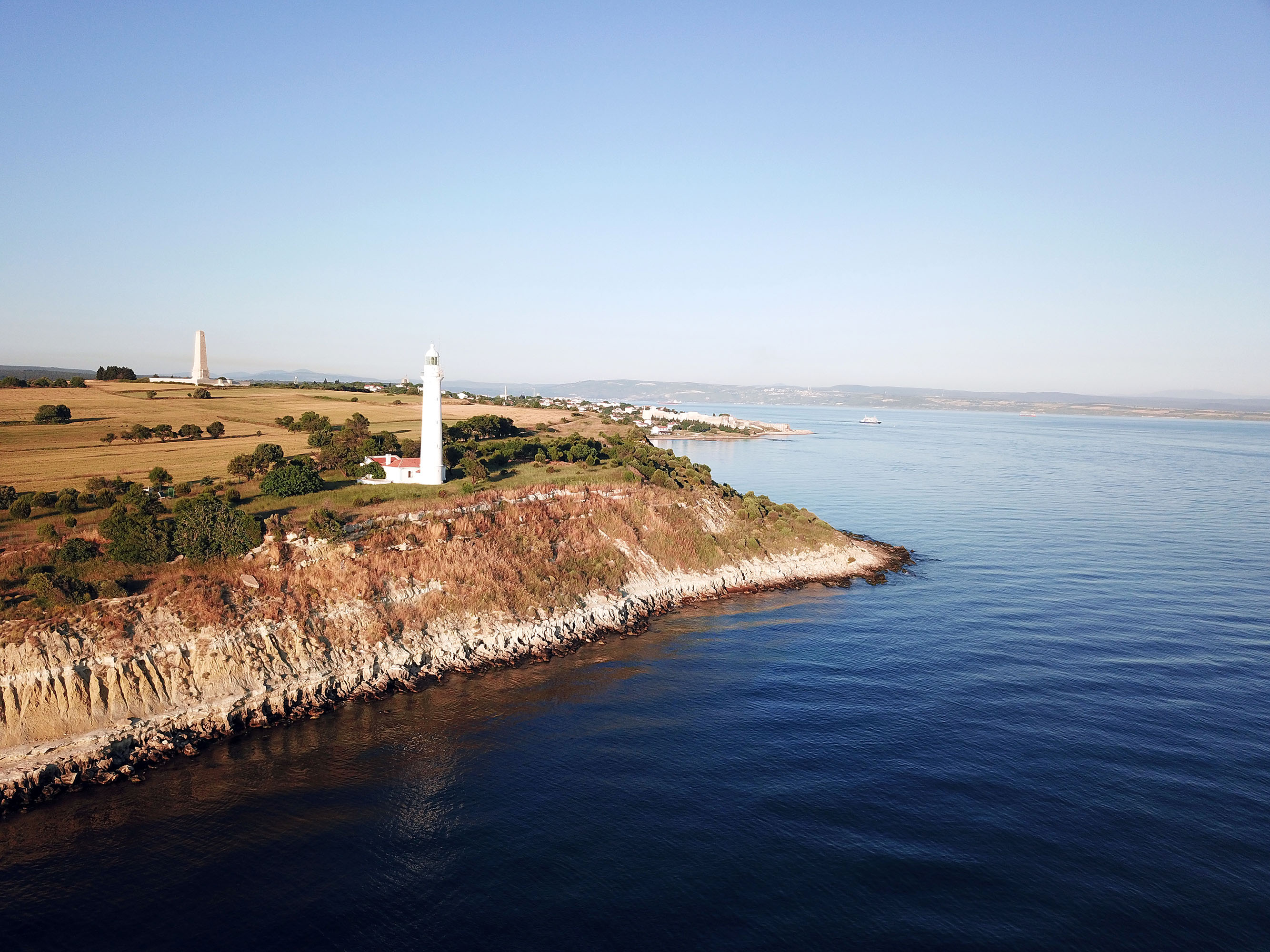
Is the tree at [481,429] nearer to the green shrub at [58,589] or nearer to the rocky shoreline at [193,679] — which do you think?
the rocky shoreline at [193,679]

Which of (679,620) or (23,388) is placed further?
(23,388)

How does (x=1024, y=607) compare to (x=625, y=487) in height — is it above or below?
below

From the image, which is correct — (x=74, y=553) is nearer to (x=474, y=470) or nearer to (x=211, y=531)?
(x=211, y=531)

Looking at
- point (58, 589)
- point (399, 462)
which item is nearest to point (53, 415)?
point (399, 462)

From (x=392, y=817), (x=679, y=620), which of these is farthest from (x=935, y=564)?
(x=392, y=817)

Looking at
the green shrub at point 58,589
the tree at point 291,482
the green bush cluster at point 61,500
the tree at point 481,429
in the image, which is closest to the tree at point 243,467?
the tree at point 291,482

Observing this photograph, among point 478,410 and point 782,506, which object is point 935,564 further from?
point 478,410
